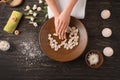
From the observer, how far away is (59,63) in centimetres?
117

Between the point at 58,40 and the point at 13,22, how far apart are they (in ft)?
0.76

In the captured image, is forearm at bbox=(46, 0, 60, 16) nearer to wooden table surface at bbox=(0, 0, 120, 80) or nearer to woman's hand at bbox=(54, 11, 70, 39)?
woman's hand at bbox=(54, 11, 70, 39)

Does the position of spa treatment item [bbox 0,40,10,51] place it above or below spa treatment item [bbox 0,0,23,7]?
below

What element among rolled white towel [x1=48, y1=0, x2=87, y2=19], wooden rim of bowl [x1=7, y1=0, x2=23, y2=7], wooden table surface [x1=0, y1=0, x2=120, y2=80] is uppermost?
wooden rim of bowl [x1=7, y1=0, x2=23, y2=7]

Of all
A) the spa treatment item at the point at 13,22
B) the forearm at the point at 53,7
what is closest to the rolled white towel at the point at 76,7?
the forearm at the point at 53,7

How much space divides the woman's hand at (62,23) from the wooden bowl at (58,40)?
0.12 ft

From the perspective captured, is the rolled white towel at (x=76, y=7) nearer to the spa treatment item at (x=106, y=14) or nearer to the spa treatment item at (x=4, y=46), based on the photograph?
the spa treatment item at (x=106, y=14)

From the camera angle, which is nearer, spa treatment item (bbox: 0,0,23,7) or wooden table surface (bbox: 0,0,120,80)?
wooden table surface (bbox: 0,0,120,80)

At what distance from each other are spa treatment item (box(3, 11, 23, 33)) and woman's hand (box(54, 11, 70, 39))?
203 mm

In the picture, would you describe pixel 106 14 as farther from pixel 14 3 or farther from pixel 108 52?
pixel 14 3

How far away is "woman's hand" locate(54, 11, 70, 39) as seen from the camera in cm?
111

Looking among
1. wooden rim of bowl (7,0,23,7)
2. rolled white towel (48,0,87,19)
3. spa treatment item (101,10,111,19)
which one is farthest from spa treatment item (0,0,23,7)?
spa treatment item (101,10,111,19)

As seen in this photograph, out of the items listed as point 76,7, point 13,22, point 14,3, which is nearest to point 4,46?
point 13,22

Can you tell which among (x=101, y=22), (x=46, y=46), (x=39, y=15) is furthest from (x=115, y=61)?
(x=39, y=15)
